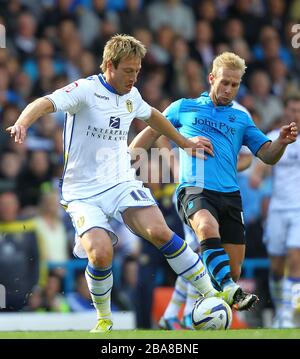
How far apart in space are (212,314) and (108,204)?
1169mm

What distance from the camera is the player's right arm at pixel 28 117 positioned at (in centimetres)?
746

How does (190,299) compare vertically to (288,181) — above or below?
below

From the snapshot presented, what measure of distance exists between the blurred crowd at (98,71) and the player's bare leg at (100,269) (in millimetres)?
2756

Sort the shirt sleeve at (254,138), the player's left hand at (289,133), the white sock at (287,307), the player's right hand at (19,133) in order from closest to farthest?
the player's right hand at (19,133), the player's left hand at (289,133), the shirt sleeve at (254,138), the white sock at (287,307)

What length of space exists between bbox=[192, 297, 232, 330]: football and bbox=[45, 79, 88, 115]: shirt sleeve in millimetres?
1797

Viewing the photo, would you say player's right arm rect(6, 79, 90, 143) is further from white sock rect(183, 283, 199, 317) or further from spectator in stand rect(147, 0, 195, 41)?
spectator in stand rect(147, 0, 195, 41)

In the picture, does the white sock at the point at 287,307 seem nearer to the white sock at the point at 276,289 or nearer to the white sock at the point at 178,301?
the white sock at the point at 276,289

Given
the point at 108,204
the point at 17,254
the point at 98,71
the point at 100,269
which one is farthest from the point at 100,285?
the point at 98,71

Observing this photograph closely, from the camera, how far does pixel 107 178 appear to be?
27.9ft

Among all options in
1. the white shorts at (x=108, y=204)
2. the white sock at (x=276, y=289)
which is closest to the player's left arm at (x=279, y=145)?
the white shorts at (x=108, y=204)

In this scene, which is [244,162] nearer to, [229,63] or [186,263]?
[229,63]

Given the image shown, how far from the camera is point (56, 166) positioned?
43.0ft
